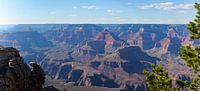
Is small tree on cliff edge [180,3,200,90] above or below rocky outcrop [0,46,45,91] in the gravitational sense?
above

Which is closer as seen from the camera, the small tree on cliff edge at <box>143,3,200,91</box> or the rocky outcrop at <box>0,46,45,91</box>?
the small tree on cliff edge at <box>143,3,200,91</box>

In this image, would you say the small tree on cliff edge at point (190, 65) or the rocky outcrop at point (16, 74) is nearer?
the small tree on cliff edge at point (190, 65)

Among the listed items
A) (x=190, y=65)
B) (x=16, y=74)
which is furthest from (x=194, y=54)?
(x=16, y=74)

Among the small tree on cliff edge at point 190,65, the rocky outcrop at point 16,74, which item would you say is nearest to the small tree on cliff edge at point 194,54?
the small tree on cliff edge at point 190,65

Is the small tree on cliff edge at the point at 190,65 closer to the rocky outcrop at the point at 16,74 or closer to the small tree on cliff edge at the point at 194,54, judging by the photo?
the small tree on cliff edge at the point at 194,54

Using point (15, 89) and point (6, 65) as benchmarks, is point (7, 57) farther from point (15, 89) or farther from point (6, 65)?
point (15, 89)

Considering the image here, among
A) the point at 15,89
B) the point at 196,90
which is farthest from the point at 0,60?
the point at 196,90

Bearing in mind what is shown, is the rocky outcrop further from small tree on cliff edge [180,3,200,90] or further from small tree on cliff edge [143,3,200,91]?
small tree on cliff edge [180,3,200,90]

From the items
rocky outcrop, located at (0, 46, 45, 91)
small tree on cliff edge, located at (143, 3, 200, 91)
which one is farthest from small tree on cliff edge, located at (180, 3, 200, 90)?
rocky outcrop, located at (0, 46, 45, 91)

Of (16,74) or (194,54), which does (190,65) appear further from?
(16,74)

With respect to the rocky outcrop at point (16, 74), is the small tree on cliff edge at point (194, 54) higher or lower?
higher

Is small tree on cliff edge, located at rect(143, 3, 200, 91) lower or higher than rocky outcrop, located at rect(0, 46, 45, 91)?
higher
